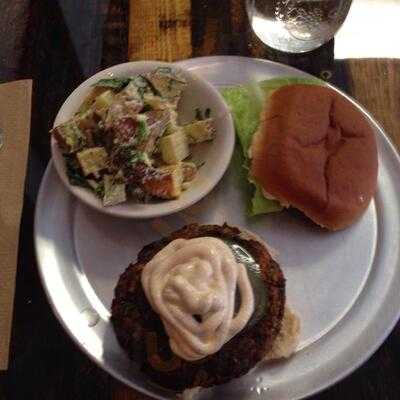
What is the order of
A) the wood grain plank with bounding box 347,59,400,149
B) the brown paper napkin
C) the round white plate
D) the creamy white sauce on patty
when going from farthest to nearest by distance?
the wood grain plank with bounding box 347,59,400,149, the brown paper napkin, the round white plate, the creamy white sauce on patty

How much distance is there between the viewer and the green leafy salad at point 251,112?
1.46 metres

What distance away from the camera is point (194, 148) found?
4.93 ft

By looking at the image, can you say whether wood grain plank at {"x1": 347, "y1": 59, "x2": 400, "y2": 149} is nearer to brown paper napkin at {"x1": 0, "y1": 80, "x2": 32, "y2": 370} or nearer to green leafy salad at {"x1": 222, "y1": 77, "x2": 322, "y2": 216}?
green leafy salad at {"x1": 222, "y1": 77, "x2": 322, "y2": 216}

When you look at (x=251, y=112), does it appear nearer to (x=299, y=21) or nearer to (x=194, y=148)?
(x=194, y=148)

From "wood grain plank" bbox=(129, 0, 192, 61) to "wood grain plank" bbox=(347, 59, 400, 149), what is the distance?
54cm

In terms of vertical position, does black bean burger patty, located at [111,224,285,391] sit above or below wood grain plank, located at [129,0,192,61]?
below

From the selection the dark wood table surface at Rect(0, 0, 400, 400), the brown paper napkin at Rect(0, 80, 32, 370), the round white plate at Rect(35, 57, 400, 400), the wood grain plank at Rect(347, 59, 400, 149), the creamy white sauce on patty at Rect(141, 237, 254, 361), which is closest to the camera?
the creamy white sauce on patty at Rect(141, 237, 254, 361)

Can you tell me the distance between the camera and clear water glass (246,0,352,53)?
1.73 m

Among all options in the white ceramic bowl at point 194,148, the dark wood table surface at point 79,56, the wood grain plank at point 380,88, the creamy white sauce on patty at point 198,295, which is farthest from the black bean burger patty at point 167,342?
the wood grain plank at point 380,88

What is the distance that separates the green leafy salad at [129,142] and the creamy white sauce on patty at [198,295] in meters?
0.27

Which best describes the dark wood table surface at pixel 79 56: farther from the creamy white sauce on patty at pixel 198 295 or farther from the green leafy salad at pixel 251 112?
the creamy white sauce on patty at pixel 198 295

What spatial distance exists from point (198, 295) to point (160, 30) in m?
1.04

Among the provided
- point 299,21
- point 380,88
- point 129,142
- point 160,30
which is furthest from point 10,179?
point 380,88

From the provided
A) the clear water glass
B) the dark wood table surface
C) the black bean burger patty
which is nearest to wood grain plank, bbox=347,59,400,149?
the dark wood table surface
